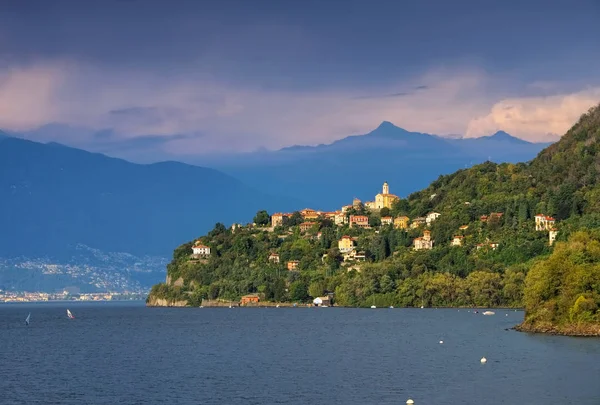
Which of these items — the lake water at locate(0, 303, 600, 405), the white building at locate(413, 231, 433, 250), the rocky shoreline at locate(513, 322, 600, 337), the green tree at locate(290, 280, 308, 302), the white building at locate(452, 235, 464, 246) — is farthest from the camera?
the white building at locate(413, 231, 433, 250)

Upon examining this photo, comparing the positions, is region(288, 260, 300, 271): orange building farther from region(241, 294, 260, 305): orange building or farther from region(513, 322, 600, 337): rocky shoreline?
region(513, 322, 600, 337): rocky shoreline

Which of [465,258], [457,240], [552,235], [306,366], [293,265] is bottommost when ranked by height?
[306,366]

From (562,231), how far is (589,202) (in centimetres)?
1648

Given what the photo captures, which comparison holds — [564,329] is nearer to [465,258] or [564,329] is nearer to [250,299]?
[465,258]

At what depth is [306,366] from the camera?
6812cm

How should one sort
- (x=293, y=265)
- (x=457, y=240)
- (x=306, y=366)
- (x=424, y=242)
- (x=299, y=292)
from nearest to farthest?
1. (x=306, y=366)
2. (x=457, y=240)
3. (x=299, y=292)
4. (x=424, y=242)
5. (x=293, y=265)

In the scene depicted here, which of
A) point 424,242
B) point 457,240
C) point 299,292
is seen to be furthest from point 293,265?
point 457,240

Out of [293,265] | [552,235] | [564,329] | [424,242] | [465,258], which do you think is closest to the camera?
[564,329]

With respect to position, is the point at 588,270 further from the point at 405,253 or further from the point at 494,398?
the point at 405,253

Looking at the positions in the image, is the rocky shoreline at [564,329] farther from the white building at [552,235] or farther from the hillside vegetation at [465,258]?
the white building at [552,235]

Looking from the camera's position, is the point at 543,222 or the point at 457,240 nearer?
the point at 543,222

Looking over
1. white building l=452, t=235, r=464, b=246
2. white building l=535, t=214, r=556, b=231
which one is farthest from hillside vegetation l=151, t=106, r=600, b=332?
white building l=452, t=235, r=464, b=246

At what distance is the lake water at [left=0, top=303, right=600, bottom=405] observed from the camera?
53000 millimetres

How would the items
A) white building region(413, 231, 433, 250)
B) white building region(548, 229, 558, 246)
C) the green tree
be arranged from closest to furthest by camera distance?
white building region(548, 229, 558, 246) < the green tree < white building region(413, 231, 433, 250)
